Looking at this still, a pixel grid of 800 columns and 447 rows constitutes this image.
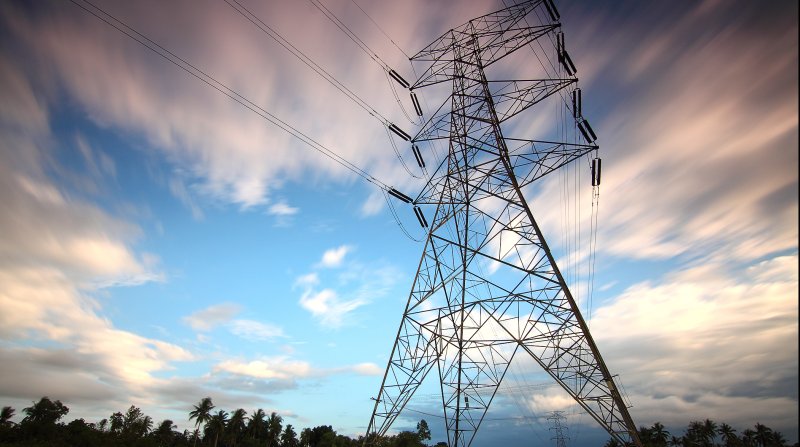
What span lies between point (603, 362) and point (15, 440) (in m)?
57.2

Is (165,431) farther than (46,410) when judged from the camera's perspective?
Yes

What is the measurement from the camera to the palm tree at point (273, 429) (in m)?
70.4

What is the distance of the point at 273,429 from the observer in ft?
234

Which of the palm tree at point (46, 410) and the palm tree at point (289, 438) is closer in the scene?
the palm tree at point (46, 410)

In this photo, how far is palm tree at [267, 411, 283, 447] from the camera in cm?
7044

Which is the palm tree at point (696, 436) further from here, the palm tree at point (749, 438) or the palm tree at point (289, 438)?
the palm tree at point (289, 438)

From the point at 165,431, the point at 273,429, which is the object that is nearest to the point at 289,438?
the point at 273,429

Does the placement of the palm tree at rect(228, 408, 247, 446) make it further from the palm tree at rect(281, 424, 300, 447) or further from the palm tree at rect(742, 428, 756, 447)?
the palm tree at rect(742, 428, 756, 447)

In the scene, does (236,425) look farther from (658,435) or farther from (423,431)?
(658,435)

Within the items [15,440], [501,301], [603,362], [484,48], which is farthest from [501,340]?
[15,440]

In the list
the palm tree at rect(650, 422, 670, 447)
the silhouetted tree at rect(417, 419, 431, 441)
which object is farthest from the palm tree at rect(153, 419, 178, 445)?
the palm tree at rect(650, 422, 670, 447)

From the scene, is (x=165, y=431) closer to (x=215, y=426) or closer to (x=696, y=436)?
(x=215, y=426)

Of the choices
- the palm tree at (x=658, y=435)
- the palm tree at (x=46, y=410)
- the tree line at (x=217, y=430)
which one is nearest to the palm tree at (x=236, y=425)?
the tree line at (x=217, y=430)

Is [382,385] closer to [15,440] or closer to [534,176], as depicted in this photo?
[534,176]
